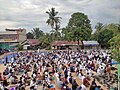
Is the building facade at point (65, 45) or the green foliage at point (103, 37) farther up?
the green foliage at point (103, 37)

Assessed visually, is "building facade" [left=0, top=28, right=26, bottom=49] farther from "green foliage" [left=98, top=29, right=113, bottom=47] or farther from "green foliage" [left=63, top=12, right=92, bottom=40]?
"green foliage" [left=98, top=29, right=113, bottom=47]

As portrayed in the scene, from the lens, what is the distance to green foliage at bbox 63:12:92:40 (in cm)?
4612

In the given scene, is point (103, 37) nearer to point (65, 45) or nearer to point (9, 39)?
point (65, 45)

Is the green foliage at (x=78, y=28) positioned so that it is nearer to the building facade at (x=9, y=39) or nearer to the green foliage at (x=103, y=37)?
the green foliage at (x=103, y=37)

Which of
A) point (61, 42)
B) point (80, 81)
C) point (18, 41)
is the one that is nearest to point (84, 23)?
point (61, 42)

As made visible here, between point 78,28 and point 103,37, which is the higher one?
point 78,28

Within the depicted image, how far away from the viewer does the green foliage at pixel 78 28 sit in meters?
46.1

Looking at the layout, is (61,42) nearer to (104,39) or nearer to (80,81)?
(104,39)

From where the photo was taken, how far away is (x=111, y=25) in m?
13.5

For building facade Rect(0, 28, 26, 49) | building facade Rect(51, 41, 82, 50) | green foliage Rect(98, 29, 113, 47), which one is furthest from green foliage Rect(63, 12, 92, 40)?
building facade Rect(0, 28, 26, 49)

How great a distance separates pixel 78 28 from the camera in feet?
152

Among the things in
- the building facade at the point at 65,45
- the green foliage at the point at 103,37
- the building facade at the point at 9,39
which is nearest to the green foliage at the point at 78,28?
the building facade at the point at 65,45

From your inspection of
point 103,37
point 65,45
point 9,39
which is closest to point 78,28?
point 65,45

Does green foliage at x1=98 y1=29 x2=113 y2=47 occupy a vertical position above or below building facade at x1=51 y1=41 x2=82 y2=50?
above
